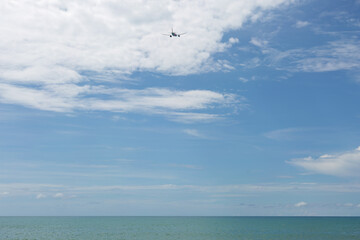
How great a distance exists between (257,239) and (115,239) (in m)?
39.5

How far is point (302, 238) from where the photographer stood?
9788 centimetres

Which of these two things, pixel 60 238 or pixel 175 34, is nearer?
Result: pixel 175 34

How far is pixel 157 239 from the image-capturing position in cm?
9738

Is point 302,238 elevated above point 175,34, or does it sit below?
below

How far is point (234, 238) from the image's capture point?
98188 millimetres

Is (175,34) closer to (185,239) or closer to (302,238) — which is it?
(185,239)

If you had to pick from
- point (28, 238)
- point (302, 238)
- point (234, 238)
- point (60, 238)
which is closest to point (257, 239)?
point (234, 238)

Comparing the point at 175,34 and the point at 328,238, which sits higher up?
the point at 175,34

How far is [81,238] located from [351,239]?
251ft

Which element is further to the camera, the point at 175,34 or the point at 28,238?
the point at 28,238

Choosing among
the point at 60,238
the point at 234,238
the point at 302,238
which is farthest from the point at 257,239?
the point at 60,238

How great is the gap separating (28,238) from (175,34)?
7590 cm

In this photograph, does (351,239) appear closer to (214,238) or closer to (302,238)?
(302,238)

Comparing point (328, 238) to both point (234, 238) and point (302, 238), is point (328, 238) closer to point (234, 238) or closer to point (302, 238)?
point (302, 238)
